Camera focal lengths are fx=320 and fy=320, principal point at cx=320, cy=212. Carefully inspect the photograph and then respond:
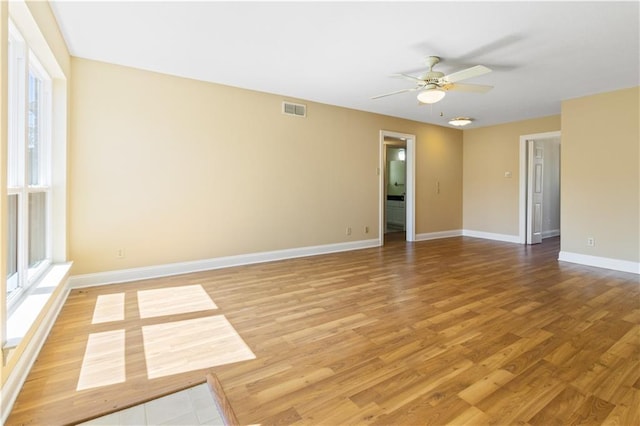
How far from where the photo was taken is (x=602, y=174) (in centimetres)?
479

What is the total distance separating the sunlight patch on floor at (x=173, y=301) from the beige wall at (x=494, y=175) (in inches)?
253

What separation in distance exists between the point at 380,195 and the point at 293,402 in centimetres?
498

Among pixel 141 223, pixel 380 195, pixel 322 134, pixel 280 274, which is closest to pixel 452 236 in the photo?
pixel 380 195

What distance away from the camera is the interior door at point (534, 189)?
21.7 ft

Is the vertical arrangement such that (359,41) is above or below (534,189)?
above

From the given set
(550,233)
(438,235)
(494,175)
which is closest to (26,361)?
(438,235)

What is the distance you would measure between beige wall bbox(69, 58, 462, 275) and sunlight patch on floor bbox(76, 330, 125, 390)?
1.69 metres

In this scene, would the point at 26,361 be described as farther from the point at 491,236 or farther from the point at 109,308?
the point at 491,236

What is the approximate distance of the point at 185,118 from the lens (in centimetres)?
428

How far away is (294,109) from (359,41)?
7.19 ft

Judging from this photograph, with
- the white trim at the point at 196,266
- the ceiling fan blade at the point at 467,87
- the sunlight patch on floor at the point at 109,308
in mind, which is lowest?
the sunlight patch on floor at the point at 109,308

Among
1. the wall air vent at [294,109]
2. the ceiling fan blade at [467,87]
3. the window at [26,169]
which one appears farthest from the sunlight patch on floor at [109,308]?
the ceiling fan blade at [467,87]

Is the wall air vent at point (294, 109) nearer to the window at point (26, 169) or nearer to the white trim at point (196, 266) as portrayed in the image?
the white trim at point (196, 266)

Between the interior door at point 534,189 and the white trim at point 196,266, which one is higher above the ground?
the interior door at point 534,189
